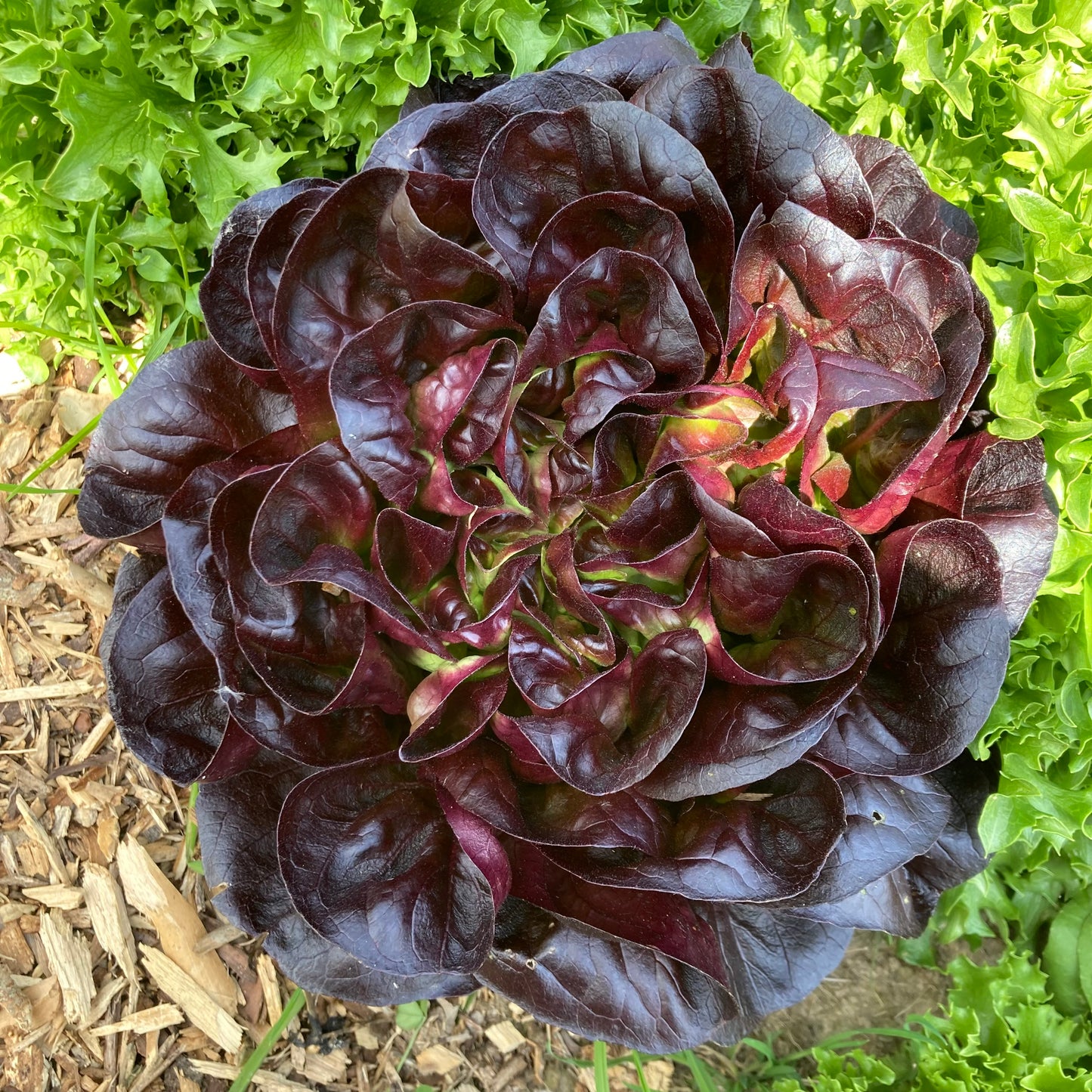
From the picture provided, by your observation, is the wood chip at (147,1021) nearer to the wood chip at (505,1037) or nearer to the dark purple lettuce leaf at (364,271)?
the wood chip at (505,1037)

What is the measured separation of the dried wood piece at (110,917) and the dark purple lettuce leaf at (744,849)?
1.02 metres

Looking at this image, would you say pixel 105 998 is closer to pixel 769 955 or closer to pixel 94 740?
pixel 94 740

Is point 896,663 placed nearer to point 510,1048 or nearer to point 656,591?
point 656,591

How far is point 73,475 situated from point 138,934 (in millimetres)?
963

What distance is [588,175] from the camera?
149 centimetres

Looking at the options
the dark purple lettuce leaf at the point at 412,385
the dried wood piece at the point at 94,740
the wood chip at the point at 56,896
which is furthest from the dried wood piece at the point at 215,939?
the dark purple lettuce leaf at the point at 412,385

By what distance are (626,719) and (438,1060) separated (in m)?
1.12

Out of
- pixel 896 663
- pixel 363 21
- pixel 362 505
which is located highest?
pixel 363 21

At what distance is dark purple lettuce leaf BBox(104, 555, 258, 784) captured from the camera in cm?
156

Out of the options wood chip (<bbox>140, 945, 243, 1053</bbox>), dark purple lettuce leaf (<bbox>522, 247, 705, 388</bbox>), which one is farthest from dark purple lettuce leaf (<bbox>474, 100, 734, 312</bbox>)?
wood chip (<bbox>140, 945, 243, 1053</bbox>)

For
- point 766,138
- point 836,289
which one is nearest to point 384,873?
point 836,289

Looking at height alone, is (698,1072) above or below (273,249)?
below

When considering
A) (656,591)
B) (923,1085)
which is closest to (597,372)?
(656,591)

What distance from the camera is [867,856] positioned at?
5.15 ft
